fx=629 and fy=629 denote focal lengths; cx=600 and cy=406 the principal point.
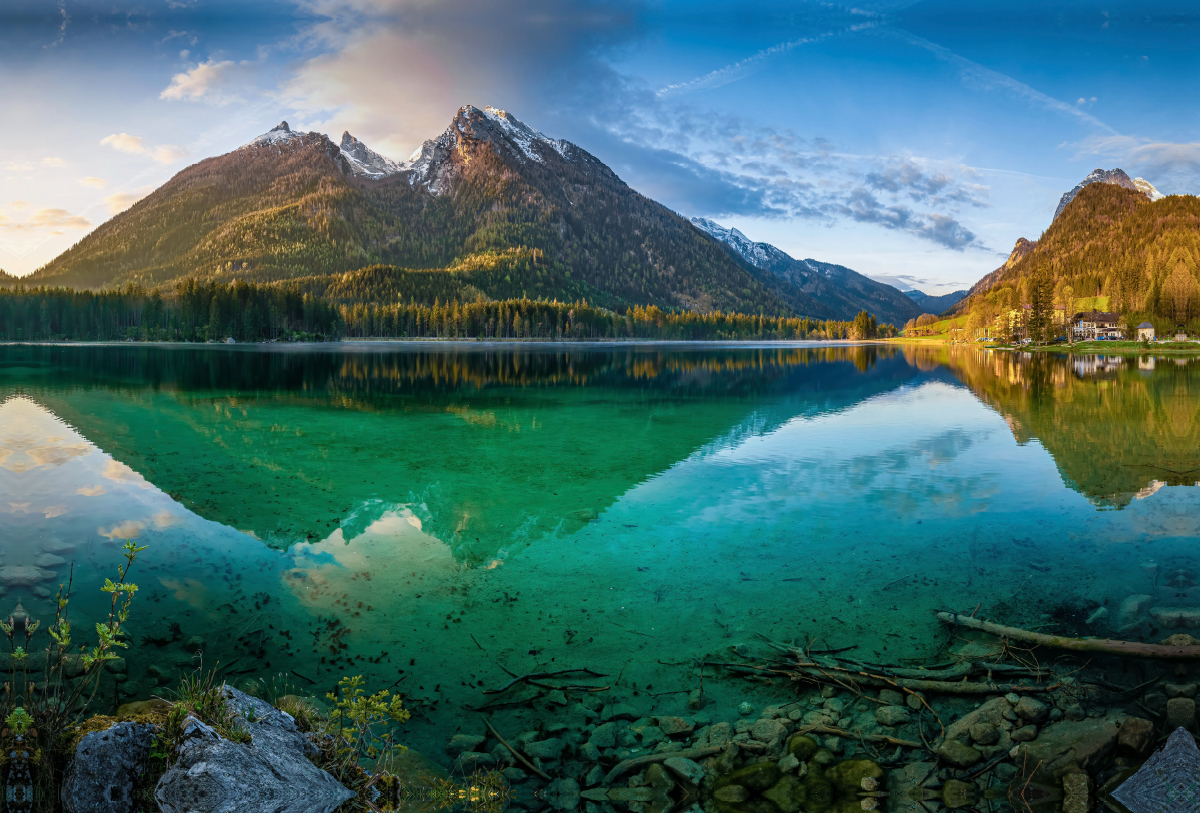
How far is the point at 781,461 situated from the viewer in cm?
2323

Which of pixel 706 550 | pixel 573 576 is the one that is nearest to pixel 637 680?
pixel 573 576

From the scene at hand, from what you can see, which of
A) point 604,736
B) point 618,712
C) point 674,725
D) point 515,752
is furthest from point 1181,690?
point 515,752

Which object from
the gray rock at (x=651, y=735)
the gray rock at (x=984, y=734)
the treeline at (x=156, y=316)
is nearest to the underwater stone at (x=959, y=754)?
the gray rock at (x=984, y=734)

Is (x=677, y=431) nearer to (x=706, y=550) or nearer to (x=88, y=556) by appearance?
(x=706, y=550)

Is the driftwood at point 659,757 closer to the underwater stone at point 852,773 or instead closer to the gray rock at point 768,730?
the gray rock at point 768,730

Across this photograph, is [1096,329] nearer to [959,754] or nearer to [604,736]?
[959,754]

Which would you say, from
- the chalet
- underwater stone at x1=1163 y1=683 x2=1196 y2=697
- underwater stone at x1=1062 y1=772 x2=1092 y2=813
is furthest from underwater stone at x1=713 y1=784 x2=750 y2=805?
the chalet

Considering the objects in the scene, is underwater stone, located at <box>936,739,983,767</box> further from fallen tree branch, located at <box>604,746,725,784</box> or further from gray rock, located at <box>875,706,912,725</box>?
fallen tree branch, located at <box>604,746,725,784</box>

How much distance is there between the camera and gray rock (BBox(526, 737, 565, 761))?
272 inches

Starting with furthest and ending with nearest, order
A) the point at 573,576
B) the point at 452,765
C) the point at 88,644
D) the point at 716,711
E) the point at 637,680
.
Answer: the point at 573,576 < the point at 88,644 < the point at 637,680 < the point at 716,711 < the point at 452,765

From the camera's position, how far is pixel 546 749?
7.01 metres

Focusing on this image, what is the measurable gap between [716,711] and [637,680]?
121cm

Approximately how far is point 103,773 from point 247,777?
1.17 meters

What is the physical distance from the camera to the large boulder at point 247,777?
4.38 meters
